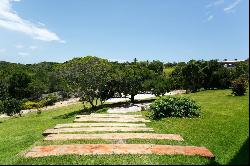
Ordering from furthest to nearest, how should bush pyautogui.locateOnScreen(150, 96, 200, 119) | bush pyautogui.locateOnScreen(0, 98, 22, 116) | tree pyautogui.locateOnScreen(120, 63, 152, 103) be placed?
bush pyautogui.locateOnScreen(0, 98, 22, 116), tree pyautogui.locateOnScreen(120, 63, 152, 103), bush pyautogui.locateOnScreen(150, 96, 200, 119)

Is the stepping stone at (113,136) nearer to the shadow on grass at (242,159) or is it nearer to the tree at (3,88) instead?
the shadow on grass at (242,159)

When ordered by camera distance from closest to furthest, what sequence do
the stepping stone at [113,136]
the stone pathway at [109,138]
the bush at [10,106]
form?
the stone pathway at [109,138] → the stepping stone at [113,136] → the bush at [10,106]

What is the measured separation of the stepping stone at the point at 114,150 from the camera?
35.6 feet

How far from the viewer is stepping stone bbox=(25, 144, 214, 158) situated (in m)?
10.9

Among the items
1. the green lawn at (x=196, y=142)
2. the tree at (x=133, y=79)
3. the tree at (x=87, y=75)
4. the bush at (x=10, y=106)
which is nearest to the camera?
the green lawn at (x=196, y=142)

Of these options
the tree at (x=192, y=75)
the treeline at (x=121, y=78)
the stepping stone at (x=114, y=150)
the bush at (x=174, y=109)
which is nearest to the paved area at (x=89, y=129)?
the stepping stone at (x=114, y=150)

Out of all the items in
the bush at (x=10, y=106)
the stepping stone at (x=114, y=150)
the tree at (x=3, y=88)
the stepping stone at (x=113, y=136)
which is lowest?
the bush at (x=10, y=106)

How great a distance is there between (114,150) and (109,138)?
200 cm

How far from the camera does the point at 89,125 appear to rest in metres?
17.0

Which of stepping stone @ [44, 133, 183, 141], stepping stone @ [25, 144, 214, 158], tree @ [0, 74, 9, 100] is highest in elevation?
tree @ [0, 74, 9, 100]

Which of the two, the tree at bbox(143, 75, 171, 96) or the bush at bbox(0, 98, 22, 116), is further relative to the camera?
the bush at bbox(0, 98, 22, 116)

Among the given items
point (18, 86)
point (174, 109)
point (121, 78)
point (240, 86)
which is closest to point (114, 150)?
point (174, 109)

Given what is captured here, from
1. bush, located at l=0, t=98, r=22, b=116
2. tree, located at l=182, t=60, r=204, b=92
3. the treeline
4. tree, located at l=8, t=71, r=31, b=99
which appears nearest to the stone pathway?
the treeline

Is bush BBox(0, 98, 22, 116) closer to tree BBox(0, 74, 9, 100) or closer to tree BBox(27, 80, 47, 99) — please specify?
tree BBox(0, 74, 9, 100)
